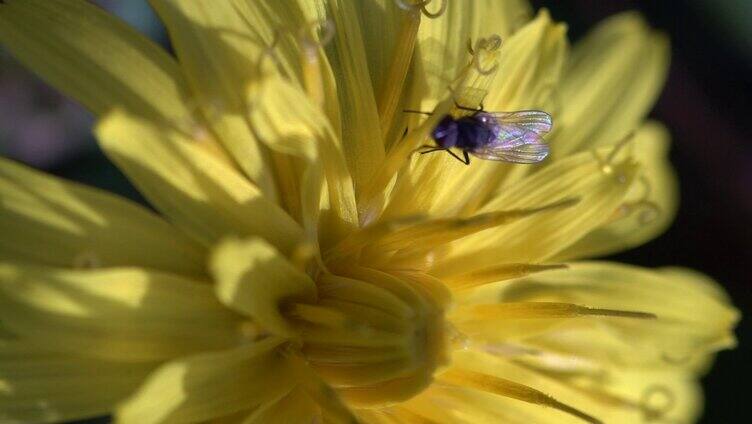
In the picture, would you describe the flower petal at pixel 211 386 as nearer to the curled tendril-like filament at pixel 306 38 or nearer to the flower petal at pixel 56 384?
the flower petal at pixel 56 384

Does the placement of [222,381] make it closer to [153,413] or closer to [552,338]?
[153,413]

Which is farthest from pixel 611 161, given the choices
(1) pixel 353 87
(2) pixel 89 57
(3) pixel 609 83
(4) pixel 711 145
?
(4) pixel 711 145

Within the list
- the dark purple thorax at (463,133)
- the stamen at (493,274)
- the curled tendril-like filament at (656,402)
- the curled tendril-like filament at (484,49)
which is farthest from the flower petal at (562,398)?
the curled tendril-like filament at (484,49)

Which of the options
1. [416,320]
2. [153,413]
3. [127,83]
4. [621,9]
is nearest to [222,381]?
[153,413]

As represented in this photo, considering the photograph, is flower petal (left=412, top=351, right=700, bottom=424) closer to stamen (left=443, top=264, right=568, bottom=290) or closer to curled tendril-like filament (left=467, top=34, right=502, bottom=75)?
stamen (left=443, top=264, right=568, bottom=290)

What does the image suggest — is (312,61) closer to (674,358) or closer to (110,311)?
(110,311)

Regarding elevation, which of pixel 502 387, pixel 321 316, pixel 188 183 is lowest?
pixel 502 387
